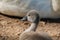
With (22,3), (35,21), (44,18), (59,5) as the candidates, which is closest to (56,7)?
(59,5)

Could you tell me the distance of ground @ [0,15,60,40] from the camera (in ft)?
7.22

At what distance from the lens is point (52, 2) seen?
8.51 ft

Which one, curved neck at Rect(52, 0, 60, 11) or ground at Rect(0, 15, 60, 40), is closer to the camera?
ground at Rect(0, 15, 60, 40)

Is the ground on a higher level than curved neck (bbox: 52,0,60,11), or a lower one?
lower

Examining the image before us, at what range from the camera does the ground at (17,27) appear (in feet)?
7.22

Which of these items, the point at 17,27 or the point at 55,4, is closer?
the point at 17,27

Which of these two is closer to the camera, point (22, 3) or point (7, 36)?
point (7, 36)

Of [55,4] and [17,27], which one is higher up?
[55,4]

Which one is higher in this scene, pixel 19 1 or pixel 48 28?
pixel 19 1

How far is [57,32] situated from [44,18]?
1.32ft

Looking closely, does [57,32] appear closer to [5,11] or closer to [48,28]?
[48,28]

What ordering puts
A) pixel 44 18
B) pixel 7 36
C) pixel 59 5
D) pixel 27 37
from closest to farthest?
1. pixel 27 37
2. pixel 7 36
3. pixel 59 5
4. pixel 44 18

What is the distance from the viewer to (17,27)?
2.43 meters

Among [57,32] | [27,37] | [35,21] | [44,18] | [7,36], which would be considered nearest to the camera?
[27,37]
